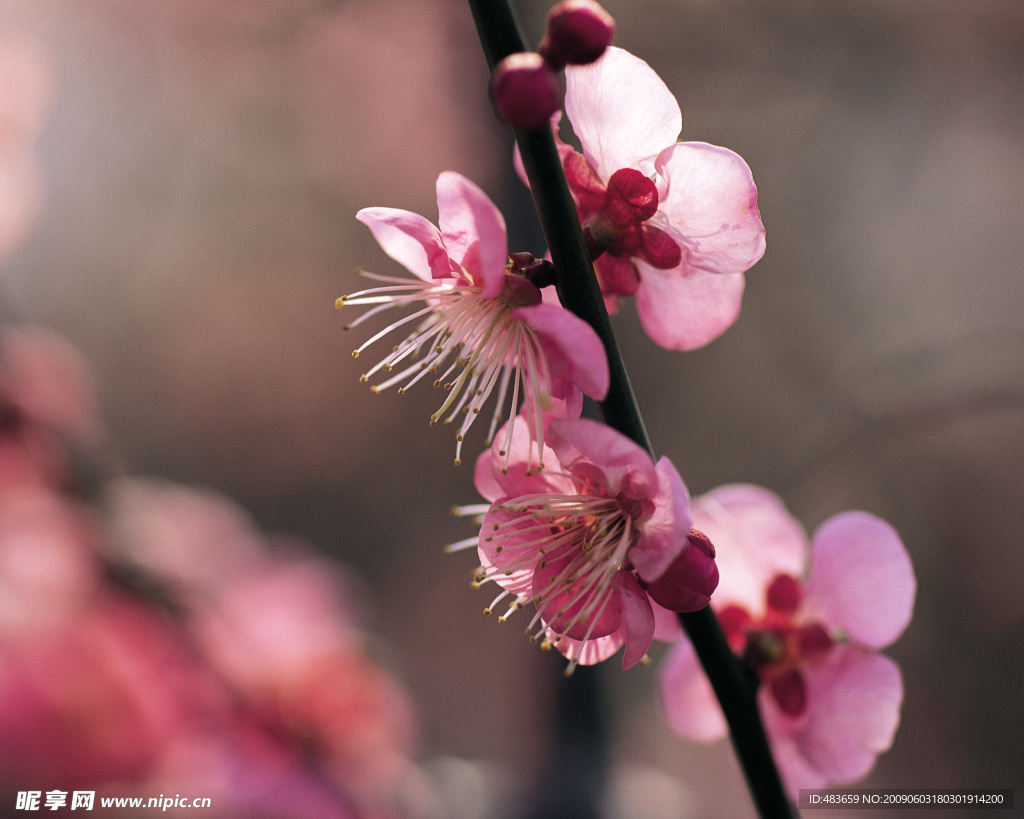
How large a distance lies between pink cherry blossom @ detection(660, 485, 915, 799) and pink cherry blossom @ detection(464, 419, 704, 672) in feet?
0.60

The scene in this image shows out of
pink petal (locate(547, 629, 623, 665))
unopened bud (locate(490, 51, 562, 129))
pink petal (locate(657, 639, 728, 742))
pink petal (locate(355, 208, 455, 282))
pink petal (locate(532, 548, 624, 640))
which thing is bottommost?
pink petal (locate(657, 639, 728, 742))

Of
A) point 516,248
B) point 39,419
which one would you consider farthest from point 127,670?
point 516,248

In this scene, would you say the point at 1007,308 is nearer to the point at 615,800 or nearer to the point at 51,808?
the point at 615,800

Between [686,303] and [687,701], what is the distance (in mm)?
362

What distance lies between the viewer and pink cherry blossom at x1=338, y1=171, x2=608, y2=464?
1.09 ft

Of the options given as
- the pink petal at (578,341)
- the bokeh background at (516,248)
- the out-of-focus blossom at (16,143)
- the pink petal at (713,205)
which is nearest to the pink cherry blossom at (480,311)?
the pink petal at (578,341)

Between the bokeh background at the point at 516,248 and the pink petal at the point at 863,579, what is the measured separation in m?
1.17

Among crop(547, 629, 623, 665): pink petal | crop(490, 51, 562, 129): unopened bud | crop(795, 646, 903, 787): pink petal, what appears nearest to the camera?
crop(490, 51, 562, 129): unopened bud

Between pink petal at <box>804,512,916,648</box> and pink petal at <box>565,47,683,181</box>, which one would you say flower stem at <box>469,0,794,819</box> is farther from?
pink petal at <box>804,512,916,648</box>

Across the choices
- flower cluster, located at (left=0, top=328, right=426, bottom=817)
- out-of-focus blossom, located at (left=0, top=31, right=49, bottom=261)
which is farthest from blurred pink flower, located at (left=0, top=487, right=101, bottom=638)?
out-of-focus blossom, located at (left=0, top=31, right=49, bottom=261)

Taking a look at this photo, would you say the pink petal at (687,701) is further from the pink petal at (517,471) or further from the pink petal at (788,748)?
the pink petal at (517,471)

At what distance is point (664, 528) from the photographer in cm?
37

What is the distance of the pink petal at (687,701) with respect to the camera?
0.63 metres

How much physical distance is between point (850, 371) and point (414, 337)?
7.51 ft
